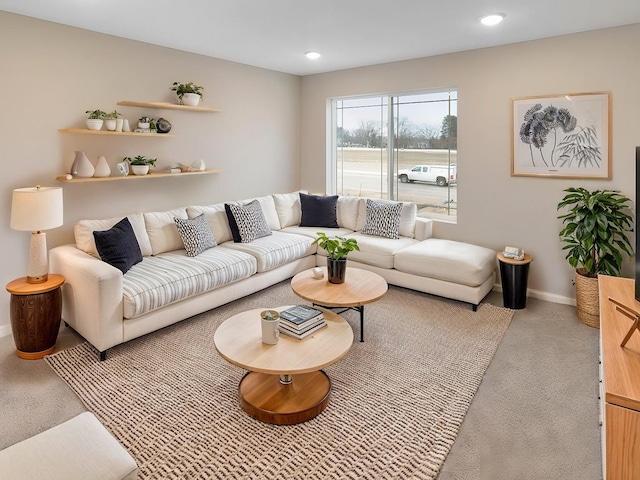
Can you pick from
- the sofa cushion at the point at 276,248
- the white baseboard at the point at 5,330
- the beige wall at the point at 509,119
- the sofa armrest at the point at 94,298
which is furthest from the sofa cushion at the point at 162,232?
the beige wall at the point at 509,119

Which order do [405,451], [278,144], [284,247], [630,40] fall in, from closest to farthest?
[405,451] < [630,40] < [284,247] < [278,144]

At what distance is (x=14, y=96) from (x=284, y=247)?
2572mm

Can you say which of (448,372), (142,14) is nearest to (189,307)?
(448,372)

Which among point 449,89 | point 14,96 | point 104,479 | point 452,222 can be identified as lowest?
point 104,479

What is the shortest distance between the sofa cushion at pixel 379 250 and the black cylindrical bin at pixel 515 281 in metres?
1.01

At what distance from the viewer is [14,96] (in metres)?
3.21

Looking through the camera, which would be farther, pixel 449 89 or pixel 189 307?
pixel 449 89

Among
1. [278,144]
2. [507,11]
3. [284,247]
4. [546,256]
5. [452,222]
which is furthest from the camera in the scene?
[278,144]

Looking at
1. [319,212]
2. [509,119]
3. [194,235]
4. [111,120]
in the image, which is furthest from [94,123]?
[509,119]

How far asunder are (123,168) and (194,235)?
864 mm

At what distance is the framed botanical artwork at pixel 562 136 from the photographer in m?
3.65

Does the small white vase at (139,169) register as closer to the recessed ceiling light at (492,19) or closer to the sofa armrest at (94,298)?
the sofa armrest at (94,298)

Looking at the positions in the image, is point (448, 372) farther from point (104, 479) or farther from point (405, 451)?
point (104, 479)

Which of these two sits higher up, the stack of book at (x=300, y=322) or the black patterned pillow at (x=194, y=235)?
the black patterned pillow at (x=194, y=235)
